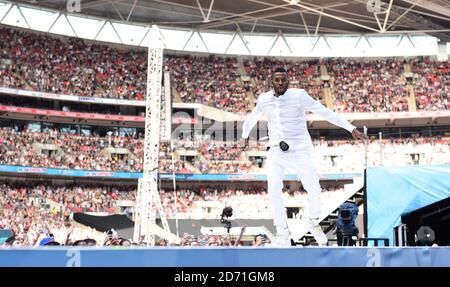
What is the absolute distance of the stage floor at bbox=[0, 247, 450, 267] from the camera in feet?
14.3

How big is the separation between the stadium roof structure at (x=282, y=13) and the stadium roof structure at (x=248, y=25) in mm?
72

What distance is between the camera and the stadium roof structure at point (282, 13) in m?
40.9

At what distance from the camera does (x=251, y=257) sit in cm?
439

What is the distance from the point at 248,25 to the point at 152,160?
2166cm

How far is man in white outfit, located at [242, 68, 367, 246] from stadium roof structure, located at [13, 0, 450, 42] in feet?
104

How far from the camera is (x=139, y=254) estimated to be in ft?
14.3

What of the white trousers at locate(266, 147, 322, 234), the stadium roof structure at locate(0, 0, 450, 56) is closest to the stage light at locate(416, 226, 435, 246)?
the white trousers at locate(266, 147, 322, 234)

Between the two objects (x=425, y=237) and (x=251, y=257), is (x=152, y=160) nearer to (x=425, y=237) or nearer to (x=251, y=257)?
(x=425, y=237)

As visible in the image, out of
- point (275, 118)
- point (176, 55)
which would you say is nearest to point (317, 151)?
point (176, 55)

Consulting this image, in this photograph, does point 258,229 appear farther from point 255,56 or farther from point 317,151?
point 255,56

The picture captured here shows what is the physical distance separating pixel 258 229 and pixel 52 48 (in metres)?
22.5

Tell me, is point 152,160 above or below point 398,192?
above
